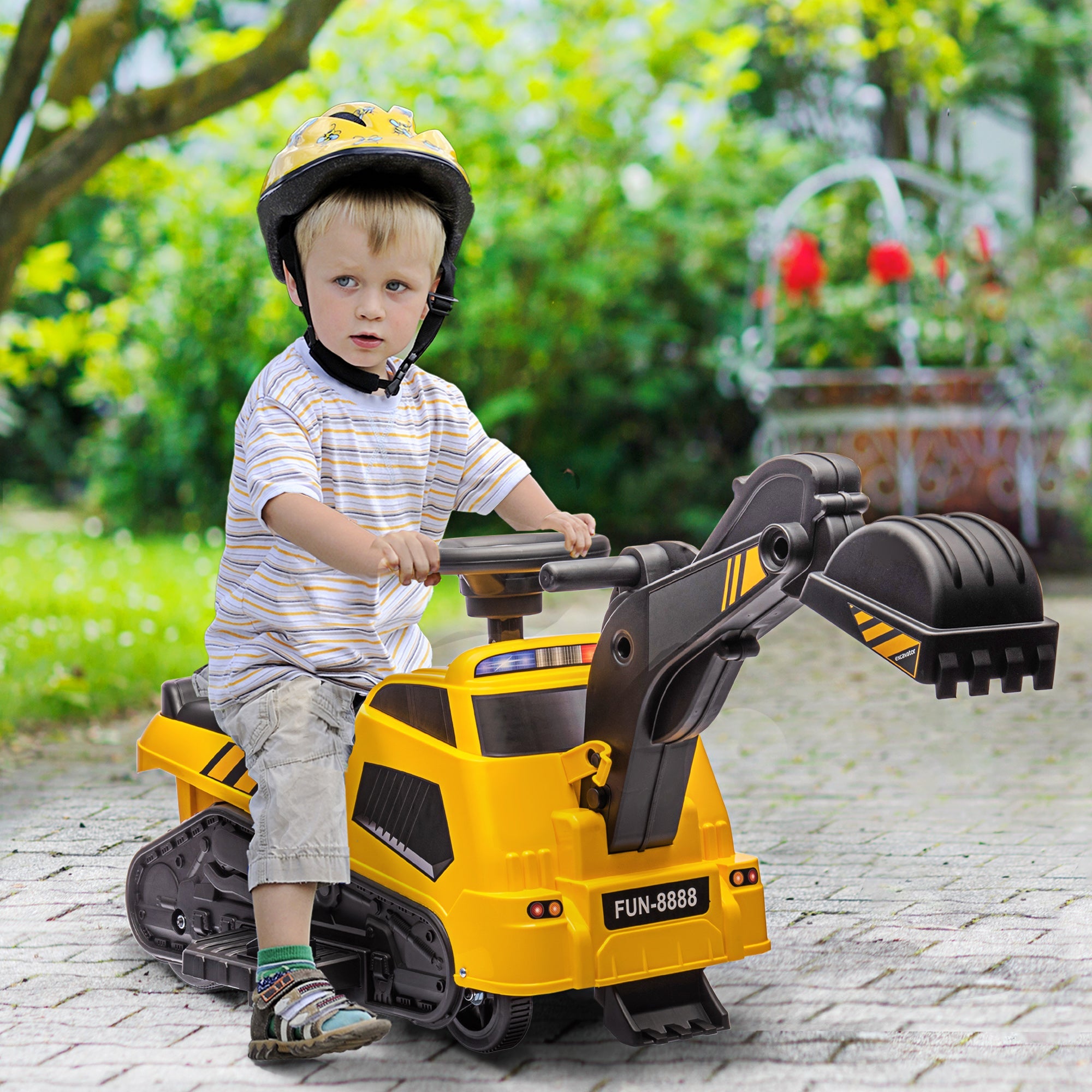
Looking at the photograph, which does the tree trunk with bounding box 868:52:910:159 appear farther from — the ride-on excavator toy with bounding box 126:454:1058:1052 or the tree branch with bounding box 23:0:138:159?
the ride-on excavator toy with bounding box 126:454:1058:1052

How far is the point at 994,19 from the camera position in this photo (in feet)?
48.5

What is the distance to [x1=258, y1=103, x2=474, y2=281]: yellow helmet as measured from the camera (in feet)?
8.93

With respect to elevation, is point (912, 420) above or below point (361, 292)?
below

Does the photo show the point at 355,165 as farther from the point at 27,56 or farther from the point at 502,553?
the point at 27,56

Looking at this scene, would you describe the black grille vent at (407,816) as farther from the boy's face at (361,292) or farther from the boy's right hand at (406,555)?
the boy's face at (361,292)

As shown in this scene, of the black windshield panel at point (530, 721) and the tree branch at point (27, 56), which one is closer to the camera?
the black windshield panel at point (530, 721)

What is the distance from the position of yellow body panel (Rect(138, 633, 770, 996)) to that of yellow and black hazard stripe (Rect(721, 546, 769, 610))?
1cm

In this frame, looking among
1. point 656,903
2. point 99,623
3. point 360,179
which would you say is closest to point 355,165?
point 360,179

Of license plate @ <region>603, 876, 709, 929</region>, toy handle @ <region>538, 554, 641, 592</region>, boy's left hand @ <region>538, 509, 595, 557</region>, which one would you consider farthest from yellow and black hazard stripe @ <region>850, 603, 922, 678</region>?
boy's left hand @ <region>538, 509, 595, 557</region>

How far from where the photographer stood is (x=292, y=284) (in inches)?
116

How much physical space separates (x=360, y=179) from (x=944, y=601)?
1.41 m

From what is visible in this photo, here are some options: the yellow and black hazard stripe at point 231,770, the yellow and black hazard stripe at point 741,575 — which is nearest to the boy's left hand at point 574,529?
the yellow and black hazard stripe at point 741,575

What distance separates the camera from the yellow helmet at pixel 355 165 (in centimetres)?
272

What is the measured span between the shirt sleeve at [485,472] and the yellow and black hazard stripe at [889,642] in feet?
3.58
